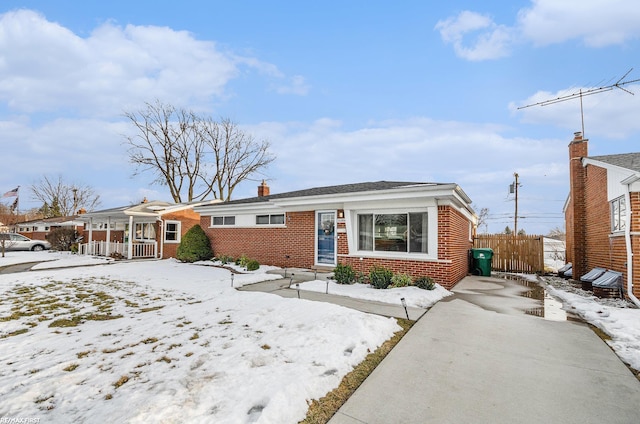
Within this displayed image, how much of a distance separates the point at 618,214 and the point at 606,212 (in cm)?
97

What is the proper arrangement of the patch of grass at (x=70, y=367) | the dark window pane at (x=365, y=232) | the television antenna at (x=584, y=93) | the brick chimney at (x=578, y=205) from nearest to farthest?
the patch of grass at (x=70, y=367) → the television antenna at (x=584, y=93) → the dark window pane at (x=365, y=232) → the brick chimney at (x=578, y=205)

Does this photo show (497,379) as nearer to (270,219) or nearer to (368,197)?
→ (368,197)

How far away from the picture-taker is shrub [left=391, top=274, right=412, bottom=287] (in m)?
8.33

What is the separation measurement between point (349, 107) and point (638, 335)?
1431cm

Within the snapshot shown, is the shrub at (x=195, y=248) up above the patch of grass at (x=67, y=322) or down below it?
above

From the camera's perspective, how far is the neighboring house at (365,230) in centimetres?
886

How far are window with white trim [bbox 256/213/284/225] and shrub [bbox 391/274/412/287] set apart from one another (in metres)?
6.13

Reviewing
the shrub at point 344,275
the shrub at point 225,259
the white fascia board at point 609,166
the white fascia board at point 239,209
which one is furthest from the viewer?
the shrub at point 225,259

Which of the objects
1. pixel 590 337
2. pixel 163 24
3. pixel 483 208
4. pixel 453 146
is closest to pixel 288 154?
pixel 453 146

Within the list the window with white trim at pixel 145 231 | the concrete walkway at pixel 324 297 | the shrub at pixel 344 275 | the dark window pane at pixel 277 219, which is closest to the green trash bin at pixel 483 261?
the shrub at pixel 344 275

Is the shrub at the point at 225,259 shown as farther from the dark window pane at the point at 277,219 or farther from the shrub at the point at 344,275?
the shrub at the point at 344,275

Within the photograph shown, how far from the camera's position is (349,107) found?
16.1 m

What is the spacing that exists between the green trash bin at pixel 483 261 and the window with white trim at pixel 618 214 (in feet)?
14.1

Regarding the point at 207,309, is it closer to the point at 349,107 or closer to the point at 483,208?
the point at 349,107
